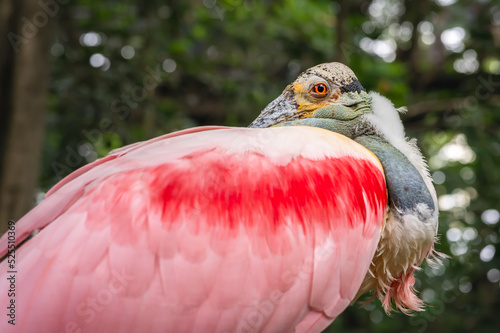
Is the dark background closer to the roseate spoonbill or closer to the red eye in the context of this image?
the red eye

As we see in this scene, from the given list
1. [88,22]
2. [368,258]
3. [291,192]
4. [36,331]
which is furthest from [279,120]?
[88,22]

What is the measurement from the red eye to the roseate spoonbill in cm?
25

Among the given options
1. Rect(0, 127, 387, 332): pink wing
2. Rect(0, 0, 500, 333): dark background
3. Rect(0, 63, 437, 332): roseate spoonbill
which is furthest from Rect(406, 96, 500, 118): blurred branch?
Rect(0, 127, 387, 332): pink wing

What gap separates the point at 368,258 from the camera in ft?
4.88

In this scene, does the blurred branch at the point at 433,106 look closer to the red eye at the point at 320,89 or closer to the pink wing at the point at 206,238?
the red eye at the point at 320,89

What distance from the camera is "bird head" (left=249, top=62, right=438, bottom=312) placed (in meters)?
1.57

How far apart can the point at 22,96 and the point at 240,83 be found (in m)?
1.40

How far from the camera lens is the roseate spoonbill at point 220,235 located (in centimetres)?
129

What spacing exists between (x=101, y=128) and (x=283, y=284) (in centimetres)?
231

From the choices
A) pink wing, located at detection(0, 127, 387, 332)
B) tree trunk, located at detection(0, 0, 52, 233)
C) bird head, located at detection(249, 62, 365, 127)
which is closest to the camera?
pink wing, located at detection(0, 127, 387, 332)

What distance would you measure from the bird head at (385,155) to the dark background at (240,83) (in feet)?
4.63

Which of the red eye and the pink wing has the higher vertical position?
the red eye

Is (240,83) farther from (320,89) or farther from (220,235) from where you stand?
(220,235)

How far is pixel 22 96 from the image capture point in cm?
302
